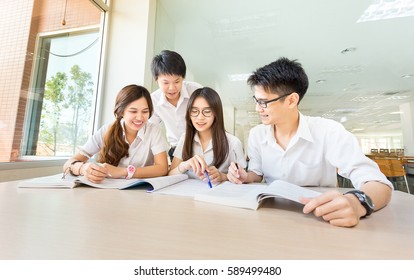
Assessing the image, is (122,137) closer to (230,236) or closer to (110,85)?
(230,236)

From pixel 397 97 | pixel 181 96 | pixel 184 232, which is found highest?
pixel 397 97

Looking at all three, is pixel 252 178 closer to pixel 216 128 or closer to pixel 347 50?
pixel 216 128

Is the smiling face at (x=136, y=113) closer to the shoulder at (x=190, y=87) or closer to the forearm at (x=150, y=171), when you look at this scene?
the forearm at (x=150, y=171)

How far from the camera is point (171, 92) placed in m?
1.49

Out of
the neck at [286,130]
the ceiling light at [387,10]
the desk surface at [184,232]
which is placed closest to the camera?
the desk surface at [184,232]

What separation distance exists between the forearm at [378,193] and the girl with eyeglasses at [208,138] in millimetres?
649

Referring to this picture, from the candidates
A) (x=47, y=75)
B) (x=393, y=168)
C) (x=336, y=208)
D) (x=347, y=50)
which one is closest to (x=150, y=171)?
(x=336, y=208)

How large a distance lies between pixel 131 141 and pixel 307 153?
101cm

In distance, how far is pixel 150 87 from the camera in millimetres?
2203

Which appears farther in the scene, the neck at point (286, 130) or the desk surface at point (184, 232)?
the neck at point (286, 130)

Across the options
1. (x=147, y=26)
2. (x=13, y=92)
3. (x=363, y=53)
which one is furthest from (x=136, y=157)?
(x=363, y=53)

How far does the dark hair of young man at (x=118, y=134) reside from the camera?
118 cm

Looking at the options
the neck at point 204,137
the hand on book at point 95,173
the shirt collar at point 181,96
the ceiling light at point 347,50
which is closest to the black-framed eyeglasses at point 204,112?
the neck at point 204,137
